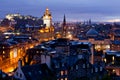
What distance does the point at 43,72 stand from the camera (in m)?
56.3

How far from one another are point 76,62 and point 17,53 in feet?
189

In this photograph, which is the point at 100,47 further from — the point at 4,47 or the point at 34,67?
the point at 34,67

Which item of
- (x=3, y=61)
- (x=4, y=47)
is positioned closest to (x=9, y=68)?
(x=3, y=61)

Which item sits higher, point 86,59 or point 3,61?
point 86,59

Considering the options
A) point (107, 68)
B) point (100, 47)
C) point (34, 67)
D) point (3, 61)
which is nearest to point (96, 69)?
point (107, 68)

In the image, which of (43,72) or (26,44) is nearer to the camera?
(43,72)

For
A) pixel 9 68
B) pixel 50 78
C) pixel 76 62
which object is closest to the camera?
pixel 50 78

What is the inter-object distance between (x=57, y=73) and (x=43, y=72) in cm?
240

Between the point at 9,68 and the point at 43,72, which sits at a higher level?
the point at 43,72

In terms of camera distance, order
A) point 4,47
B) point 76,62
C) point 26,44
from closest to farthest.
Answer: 1. point 76,62
2. point 4,47
3. point 26,44

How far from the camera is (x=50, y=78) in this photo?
55.2 metres

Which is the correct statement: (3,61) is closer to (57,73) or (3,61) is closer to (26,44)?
(26,44)

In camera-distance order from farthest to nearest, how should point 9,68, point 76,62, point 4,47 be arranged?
point 4,47, point 9,68, point 76,62

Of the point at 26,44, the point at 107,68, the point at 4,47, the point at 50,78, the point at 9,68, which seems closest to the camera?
the point at 50,78
